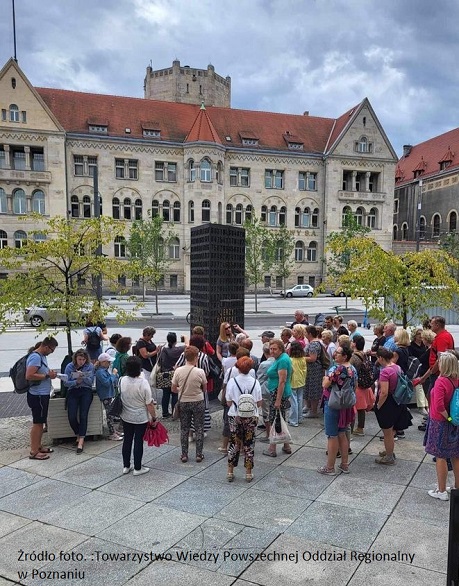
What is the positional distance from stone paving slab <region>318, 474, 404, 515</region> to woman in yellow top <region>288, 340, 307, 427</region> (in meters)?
2.12

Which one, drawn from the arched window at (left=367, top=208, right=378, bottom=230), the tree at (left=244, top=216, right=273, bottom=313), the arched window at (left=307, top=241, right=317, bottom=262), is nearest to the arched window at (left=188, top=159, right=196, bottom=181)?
the tree at (left=244, top=216, right=273, bottom=313)

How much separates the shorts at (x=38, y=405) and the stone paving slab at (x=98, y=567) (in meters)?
2.68

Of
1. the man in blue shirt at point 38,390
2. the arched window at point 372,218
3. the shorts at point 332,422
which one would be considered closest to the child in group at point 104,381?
the man in blue shirt at point 38,390

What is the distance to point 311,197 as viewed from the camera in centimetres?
5394

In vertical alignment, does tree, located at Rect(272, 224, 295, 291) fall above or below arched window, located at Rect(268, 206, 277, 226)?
below

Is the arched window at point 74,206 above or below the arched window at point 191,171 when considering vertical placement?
below

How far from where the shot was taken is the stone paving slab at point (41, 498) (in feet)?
17.6

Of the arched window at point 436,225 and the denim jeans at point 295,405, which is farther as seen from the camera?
the arched window at point 436,225

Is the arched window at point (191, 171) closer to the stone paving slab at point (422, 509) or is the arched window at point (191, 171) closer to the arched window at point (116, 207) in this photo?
the arched window at point (116, 207)

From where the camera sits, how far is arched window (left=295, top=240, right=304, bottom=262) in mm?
54469

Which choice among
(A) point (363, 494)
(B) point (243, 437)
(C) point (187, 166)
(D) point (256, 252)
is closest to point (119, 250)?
(C) point (187, 166)

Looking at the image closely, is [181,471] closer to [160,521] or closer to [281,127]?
[160,521]

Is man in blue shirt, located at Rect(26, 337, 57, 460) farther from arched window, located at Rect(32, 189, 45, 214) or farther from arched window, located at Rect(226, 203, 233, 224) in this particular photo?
arched window, located at Rect(226, 203, 233, 224)

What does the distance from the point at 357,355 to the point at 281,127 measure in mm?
52376
